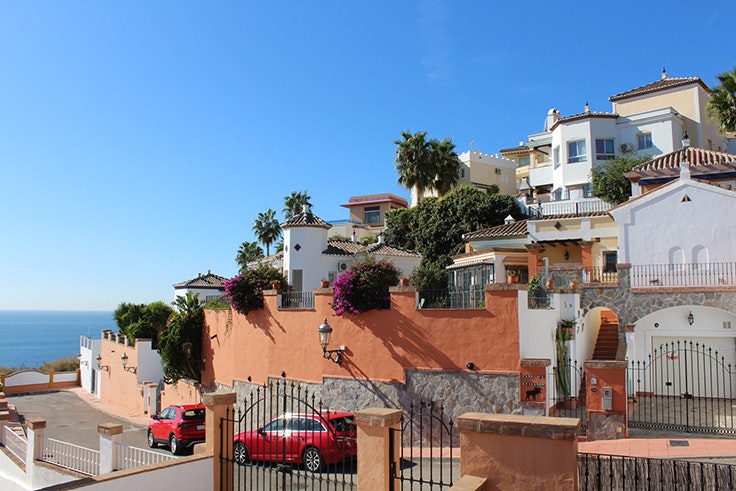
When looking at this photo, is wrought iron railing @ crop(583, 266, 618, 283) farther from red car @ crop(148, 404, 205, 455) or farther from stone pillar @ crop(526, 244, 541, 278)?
red car @ crop(148, 404, 205, 455)

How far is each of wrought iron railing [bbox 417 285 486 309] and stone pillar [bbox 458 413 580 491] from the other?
9.66m

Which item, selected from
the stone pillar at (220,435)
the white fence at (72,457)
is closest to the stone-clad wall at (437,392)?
the white fence at (72,457)

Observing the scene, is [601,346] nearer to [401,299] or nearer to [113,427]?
[401,299]

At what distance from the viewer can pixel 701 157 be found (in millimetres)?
28516

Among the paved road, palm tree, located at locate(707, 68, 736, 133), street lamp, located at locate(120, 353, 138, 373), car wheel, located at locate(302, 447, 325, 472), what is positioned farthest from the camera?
street lamp, located at locate(120, 353, 138, 373)

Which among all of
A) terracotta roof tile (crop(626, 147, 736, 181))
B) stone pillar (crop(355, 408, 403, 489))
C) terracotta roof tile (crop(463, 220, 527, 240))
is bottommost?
stone pillar (crop(355, 408, 403, 489))

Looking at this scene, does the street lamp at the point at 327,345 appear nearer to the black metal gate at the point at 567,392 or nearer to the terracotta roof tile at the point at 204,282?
the black metal gate at the point at 567,392

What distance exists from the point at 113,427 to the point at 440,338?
28.6 feet

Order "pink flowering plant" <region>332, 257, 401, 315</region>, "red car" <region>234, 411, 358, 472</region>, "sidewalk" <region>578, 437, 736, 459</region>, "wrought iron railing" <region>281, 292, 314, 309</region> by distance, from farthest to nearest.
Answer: "wrought iron railing" <region>281, 292, 314, 309</region> < "pink flowering plant" <region>332, 257, 401, 315</region> < "red car" <region>234, 411, 358, 472</region> < "sidewalk" <region>578, 437, 736, 459</region>

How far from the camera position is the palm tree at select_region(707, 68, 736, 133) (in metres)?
26.3

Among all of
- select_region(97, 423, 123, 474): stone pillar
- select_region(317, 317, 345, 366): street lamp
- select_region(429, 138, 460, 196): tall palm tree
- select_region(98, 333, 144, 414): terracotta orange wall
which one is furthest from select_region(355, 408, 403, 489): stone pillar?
select_region(429, 138, 460, 196): tall palm tree

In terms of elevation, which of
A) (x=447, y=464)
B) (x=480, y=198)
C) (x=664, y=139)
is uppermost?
(x=664, y=139)

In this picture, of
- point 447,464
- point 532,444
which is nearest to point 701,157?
point 447,464

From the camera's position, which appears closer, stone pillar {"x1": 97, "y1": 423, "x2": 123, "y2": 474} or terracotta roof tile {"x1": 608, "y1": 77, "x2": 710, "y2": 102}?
stone pillar {"x1": 97, "y1": 423, "x2": 123, "y2": 474}
